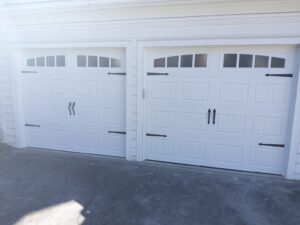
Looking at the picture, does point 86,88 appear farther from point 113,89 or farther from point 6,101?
point 6,101

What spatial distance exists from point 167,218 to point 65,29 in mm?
3458

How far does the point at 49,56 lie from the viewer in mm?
4258

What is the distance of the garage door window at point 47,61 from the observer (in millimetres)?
4207

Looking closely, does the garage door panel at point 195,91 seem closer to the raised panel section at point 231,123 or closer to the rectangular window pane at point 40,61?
the raised panel section at point 231,123

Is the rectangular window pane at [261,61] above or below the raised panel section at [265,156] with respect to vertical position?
above

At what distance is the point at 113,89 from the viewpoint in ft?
13.2

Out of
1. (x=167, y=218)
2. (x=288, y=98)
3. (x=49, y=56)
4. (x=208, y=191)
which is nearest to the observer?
(x=167, y=218)

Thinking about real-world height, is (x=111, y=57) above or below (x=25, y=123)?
above

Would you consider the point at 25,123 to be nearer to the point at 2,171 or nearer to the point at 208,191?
the point at 2,171

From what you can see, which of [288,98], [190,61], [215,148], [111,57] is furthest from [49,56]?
[288,98]

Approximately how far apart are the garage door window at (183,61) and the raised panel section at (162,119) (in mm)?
811

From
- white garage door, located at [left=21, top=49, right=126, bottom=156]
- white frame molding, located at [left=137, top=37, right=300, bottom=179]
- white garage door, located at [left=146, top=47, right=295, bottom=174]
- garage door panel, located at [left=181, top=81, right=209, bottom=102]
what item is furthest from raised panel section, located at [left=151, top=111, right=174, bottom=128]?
white garage door, located at [left=21, top=49, right=126, bottom=156]

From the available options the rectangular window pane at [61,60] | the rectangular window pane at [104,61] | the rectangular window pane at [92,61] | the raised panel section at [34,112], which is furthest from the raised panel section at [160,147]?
the raised panel section at [34,112]

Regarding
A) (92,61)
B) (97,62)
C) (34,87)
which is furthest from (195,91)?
(34,87)
